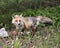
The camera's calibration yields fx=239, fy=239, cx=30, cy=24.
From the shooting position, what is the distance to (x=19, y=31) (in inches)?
244

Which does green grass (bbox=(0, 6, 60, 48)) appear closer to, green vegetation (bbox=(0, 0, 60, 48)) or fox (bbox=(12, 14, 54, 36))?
green vegetation (bbox=(0, 0, 60, 48))

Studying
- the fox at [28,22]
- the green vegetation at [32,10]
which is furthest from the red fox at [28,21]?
the green vegetation at [32,10]

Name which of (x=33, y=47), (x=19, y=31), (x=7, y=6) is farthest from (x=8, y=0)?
(x=33, y=47)

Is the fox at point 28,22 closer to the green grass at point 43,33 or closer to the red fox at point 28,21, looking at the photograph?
the red fox at point 28,21

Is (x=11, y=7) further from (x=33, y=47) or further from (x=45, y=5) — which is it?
(x=33, y=47)

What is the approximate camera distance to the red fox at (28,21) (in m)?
6.20

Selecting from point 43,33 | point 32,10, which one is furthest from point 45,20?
point 32,10

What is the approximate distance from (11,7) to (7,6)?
14 cm

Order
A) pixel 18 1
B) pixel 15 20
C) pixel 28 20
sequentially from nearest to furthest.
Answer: pixel 15 20 < pixel 28 20 < pixel 18 1

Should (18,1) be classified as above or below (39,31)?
above

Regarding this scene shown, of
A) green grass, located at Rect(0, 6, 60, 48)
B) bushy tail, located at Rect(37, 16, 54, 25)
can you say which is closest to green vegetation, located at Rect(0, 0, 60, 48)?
green grass, located at Rect(0, 6, 60, 48)

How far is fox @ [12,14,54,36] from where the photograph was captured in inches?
244

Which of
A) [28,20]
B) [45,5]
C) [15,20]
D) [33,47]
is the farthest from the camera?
[45,5]

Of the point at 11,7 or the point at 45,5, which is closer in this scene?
the point at 11,7
